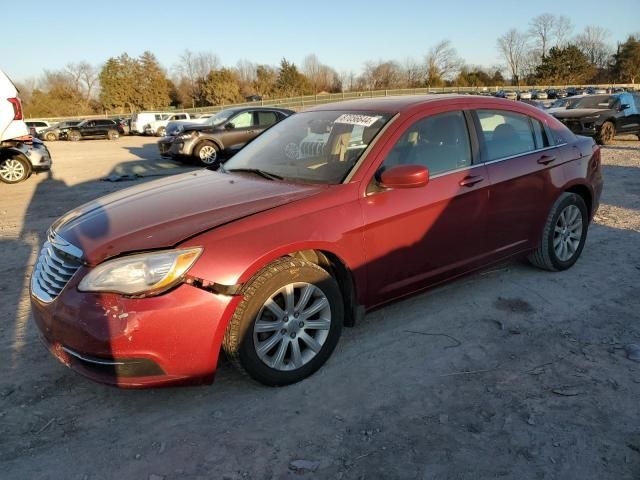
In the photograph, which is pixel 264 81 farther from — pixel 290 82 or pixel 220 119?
pixel 220 119

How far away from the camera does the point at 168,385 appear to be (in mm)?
2578

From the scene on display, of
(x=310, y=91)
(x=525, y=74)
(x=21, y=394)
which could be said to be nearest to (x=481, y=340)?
(x=21, y=394)

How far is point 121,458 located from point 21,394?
3.25 feet

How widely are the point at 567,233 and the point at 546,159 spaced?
2.59 ft

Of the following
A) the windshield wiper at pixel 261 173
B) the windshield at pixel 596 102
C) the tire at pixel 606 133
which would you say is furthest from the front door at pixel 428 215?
the windshield at pixel 596 102

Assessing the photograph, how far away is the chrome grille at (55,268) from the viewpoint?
8.86 feet

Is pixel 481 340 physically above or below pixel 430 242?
below

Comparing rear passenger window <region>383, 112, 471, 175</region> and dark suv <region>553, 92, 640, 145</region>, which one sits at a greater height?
rear passenger window <region>383, 112, 471, 175</region>

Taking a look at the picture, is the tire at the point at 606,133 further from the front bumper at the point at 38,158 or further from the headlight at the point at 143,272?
the headlight at the point at 143,272

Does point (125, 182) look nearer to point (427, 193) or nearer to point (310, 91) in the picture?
point (427, 193)

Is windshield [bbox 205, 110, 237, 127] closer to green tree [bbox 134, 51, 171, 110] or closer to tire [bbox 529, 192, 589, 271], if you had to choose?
tire [bbox 529, 192, 589, 271]

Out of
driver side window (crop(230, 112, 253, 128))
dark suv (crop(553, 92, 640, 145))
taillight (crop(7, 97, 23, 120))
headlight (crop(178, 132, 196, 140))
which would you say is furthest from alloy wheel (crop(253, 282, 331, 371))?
dark suv (crop(553, 92, 640, 145))

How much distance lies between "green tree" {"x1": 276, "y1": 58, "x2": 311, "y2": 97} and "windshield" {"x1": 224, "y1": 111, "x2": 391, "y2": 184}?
2618 inches

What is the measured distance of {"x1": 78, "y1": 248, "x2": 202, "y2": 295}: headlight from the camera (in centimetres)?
249
